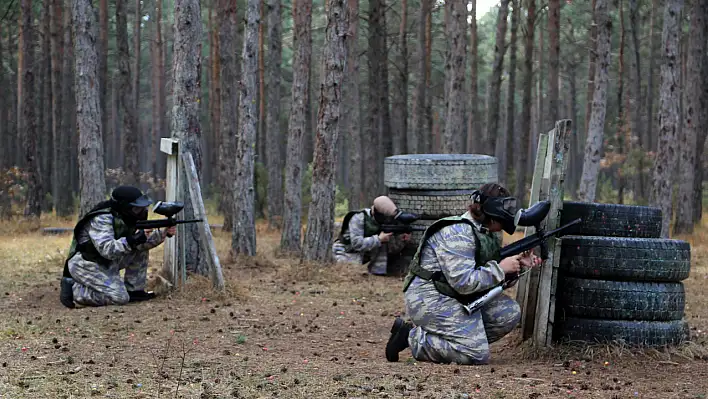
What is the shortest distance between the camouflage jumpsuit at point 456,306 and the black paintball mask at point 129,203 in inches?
150

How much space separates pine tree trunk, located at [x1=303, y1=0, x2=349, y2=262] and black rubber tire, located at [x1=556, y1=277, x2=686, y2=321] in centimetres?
558

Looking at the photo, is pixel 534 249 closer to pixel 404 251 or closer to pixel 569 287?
pixel 569 287

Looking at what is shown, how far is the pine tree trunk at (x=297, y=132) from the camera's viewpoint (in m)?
12.8

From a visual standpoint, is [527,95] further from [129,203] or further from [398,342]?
[398,342]

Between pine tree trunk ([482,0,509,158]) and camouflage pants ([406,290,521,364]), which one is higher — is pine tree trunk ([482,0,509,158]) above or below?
above

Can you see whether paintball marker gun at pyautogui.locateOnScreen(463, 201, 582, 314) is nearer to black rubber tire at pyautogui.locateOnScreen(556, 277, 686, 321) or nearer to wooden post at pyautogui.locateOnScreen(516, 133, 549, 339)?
black rubber tire at pyautogui.locateOnScreen(556, 277, 686, 321)

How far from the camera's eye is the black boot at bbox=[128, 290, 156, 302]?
9070 mm

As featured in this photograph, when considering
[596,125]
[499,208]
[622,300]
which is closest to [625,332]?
[622,300]

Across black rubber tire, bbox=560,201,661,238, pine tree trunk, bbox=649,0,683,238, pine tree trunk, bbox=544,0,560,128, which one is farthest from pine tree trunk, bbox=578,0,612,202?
black rubber tire, bbox=560,201,661,238

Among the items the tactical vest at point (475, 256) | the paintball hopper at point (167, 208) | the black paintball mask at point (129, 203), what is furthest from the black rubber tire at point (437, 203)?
the tactical vest at point (475, 256)

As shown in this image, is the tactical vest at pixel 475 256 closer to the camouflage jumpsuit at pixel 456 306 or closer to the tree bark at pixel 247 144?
the camouflage jumpsuit at pixel 456 306

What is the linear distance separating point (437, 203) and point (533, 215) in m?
5.03

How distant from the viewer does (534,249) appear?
649 cm

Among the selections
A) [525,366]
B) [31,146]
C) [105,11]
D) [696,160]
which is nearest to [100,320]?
[525,366]
